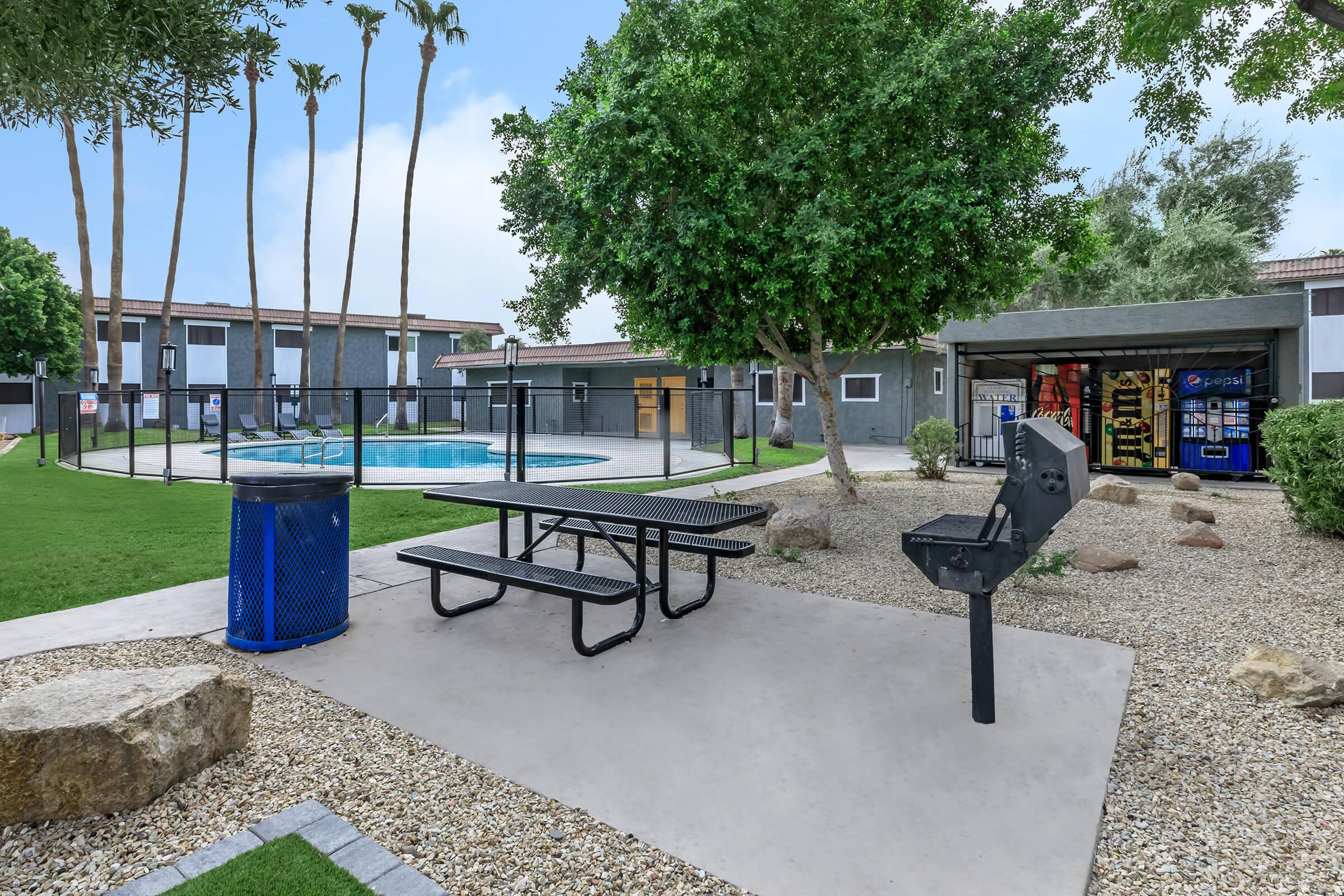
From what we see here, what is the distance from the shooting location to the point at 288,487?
3.67 meters

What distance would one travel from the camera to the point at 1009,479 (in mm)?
2844

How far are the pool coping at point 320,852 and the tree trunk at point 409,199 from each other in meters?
26.3

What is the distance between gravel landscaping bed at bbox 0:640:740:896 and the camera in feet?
6.64

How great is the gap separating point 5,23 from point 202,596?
12.1ft

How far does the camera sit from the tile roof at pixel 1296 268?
52.6 ft

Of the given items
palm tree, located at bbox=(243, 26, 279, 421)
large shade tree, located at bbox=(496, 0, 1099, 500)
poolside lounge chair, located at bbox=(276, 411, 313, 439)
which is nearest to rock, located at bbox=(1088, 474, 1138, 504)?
large shade tree, located at bbox=(496, 0, 1099, 500)

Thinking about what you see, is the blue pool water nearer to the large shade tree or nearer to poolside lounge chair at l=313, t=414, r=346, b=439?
poolside lounge chair at l=313, t=414, r=346, b=439

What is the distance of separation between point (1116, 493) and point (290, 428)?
23401 mm

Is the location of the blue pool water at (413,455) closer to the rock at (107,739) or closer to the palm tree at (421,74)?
the palm tree at (421,74)

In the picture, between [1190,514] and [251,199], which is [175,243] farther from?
[1190,514]

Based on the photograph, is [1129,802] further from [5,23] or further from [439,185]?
[439,185]

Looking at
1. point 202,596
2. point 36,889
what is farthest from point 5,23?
point 36,889

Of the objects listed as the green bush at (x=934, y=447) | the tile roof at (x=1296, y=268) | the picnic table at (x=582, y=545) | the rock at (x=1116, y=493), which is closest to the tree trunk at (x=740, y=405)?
the green bush at (x=934, y=447)

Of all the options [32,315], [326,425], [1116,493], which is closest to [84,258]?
[32,315]
